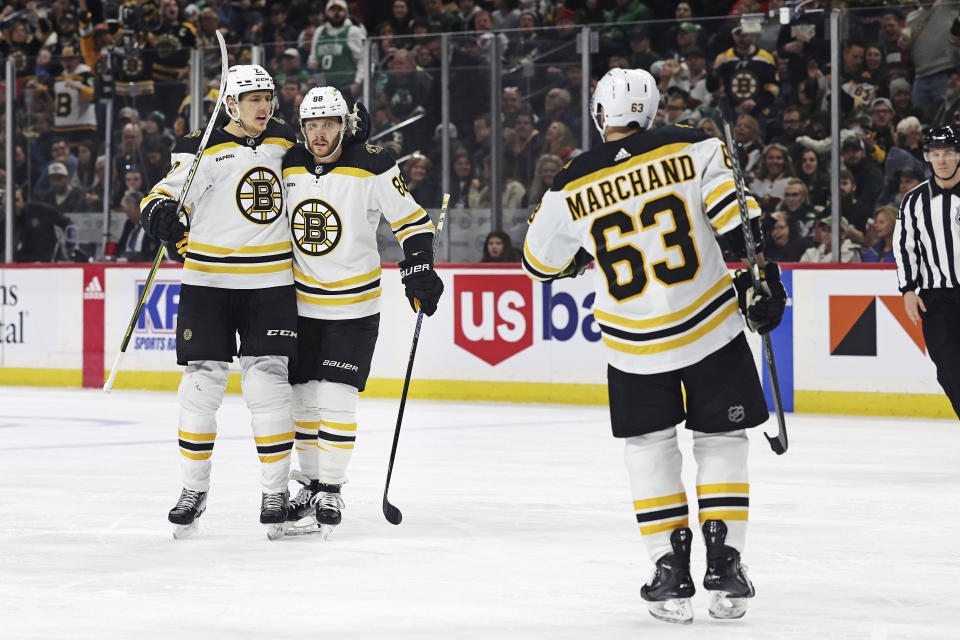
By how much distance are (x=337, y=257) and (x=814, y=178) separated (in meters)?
5.08

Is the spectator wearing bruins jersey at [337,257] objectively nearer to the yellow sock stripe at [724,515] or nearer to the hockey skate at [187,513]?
the hockey skate at [187,513]

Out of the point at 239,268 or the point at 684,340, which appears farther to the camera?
the point at 239,268

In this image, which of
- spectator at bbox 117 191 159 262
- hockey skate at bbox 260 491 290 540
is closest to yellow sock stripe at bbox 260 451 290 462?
hockey skate at bbox 260 491 290 540

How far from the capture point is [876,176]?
29.6 feet

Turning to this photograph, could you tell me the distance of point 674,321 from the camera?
3508mm

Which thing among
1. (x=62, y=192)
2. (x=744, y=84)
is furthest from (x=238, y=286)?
(x=62, y=192)

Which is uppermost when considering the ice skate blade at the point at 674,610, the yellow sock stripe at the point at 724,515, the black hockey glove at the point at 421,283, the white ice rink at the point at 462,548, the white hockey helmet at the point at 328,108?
the white hockey helmet at the point at 328,108

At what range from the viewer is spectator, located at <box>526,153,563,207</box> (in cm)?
973

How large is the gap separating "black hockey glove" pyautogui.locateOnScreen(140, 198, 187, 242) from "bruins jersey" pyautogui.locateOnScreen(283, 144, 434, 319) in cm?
38

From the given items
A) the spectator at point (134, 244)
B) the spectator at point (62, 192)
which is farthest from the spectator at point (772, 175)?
the spectator at point (62, 192)

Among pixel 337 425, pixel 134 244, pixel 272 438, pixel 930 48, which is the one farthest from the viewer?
pixel 134 244

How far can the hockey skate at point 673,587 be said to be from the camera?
3.42 metres

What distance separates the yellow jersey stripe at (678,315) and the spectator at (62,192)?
27.2ft

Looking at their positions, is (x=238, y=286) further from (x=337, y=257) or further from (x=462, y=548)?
(x=462, y=548)
